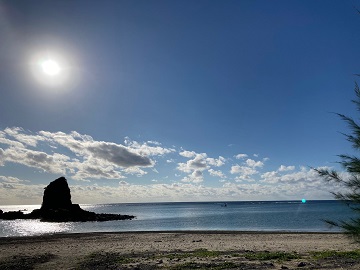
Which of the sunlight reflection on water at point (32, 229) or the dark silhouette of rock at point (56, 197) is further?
the dark silhouette of rock at point (56, 197)

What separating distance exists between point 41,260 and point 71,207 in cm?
11309

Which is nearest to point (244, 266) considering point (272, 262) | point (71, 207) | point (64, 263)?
point (272, 262)

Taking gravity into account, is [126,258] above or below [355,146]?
below

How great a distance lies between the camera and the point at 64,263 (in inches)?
899

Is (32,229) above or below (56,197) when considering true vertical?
below

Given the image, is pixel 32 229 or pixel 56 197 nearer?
pixel 32 229

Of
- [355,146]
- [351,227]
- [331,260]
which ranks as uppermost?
[355,146]

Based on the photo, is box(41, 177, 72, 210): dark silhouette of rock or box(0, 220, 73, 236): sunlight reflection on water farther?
box(41, 177, 72, 210): dark silhouette of rock

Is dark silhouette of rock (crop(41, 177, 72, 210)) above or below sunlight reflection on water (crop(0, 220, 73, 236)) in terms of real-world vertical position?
above

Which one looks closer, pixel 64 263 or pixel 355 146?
pixel 355 146

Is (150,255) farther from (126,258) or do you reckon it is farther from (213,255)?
(213,255)

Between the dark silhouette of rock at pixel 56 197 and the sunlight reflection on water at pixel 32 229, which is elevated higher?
the dark silhouette of rock at pixel 56 197

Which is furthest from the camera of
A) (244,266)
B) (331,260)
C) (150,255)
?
(150,255)

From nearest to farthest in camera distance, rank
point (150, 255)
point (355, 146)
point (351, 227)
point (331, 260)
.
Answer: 1. point (351, 227)
2. point (355, 146)
3. point (331, 260)
4. point (150, 255)
